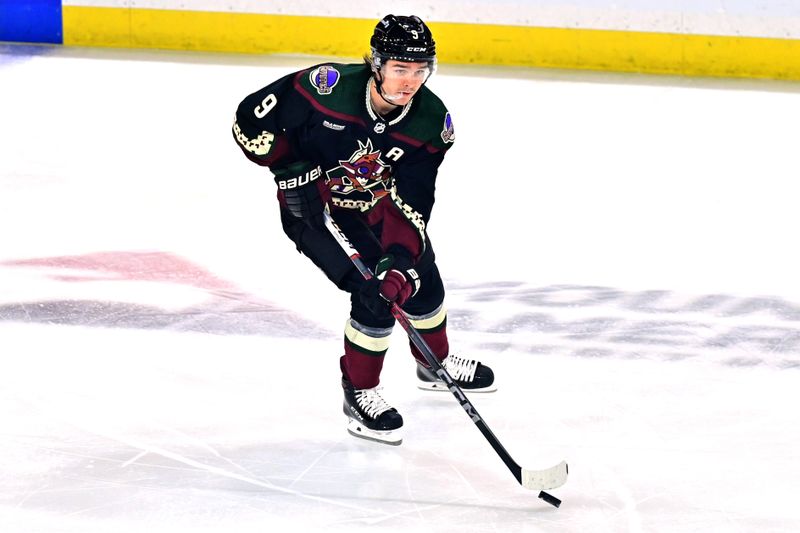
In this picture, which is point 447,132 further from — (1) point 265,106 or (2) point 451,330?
(2) point 451,330

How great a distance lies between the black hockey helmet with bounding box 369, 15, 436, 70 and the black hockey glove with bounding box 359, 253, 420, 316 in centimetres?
44

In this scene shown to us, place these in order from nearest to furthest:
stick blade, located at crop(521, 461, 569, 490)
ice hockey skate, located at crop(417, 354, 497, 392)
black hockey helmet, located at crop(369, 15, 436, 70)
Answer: stick blade, located at crop(521, 461, 569, 490), black hockey helmet, located at crop(369, 15, 436, 70), ice hockey skate, located at crop(417, 354, 497, 392)

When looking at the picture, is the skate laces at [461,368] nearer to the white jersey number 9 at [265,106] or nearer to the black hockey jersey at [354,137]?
the black hockey jersey at [354,137]

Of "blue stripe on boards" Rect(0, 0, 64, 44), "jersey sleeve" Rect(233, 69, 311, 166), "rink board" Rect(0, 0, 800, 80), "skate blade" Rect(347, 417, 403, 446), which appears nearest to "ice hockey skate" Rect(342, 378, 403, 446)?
"skate blade" Rect(347, 417, 403, 446)

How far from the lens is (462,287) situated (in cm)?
407

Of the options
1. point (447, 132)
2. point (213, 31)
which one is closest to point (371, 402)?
point (447, 132)

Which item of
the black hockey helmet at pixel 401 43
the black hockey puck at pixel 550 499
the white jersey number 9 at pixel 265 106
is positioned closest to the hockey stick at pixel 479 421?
the black hockey puck at pixel 550 499

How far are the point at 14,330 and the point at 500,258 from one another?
1610mm

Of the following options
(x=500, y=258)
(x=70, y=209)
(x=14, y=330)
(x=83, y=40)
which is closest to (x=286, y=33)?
(x=83, y=40)

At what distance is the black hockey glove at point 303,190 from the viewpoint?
9.81ft

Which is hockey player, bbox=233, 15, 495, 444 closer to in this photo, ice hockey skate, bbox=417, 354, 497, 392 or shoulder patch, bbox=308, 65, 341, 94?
shoulder patch, bbox=308, 65, 341, 94

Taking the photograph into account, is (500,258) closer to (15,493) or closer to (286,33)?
(15,493)

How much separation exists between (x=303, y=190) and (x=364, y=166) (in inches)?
6.0

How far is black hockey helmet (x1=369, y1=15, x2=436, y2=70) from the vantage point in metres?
2.82
